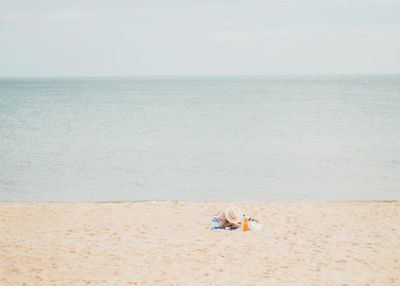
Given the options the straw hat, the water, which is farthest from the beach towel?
the water

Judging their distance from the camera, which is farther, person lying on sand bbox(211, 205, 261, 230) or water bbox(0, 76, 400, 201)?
water bbox(0, 76, 400, 201)

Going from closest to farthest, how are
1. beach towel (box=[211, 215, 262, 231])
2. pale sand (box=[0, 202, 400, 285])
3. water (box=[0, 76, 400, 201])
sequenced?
pale sand (box=[0, 202, 400, 285]) < beach towel (box=[211, 215, 262, 231]) < water (box=[0, 76, 400, 201])

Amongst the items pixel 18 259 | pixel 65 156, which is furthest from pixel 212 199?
pixel 65 156

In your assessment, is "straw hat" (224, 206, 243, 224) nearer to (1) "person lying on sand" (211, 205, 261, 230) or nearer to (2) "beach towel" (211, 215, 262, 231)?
(1) "person lying on sand" (211, 205, 261, 230)

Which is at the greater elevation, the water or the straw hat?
the straw hat

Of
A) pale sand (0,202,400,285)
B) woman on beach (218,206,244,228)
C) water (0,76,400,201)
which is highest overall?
woman on beach (218,206,244,228)

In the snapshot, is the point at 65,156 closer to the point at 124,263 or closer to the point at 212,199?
the point at 212,199

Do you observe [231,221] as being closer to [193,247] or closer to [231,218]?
[231,218]

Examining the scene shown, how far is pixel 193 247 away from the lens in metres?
10.9

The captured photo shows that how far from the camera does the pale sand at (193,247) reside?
903cm

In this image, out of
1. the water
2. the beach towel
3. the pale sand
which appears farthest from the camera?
the water

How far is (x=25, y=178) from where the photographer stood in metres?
→ 22.3

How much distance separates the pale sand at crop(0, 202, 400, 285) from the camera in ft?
29.6

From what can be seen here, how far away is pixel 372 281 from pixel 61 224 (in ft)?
27.7
